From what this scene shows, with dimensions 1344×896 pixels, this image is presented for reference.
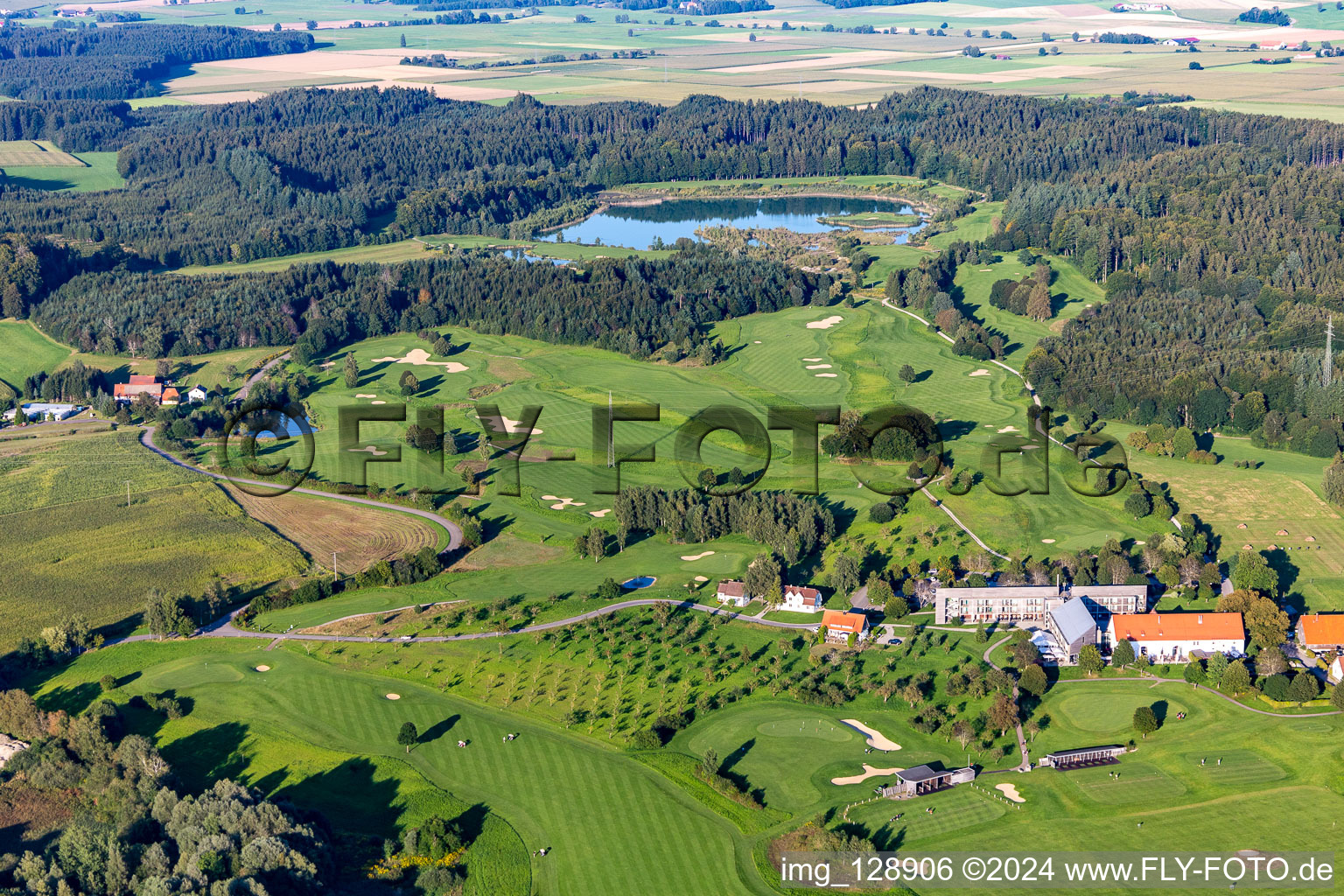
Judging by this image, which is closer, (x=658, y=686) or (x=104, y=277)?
(x=658, y=686)

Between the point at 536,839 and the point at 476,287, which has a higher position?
the point at 476,287

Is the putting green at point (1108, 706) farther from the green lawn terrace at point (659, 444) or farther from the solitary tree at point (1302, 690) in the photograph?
the green lawn terrace at point (659, 444)

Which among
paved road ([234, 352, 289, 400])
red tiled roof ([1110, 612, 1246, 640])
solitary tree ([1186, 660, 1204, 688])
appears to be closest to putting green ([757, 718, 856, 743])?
red tiled roof ([1110, 612, 1246, 640])

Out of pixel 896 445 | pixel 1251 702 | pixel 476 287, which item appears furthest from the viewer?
pixel 476 287

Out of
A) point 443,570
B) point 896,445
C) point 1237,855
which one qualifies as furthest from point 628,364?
point 1237,855

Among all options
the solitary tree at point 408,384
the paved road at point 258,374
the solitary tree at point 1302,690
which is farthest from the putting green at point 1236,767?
the paved road at point 258,374

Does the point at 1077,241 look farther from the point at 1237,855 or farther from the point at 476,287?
the point at 1237,855

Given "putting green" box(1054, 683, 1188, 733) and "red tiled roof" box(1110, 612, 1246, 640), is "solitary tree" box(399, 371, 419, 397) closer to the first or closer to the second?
"red tiled roof" box(1110, 612, 1246, 640)
